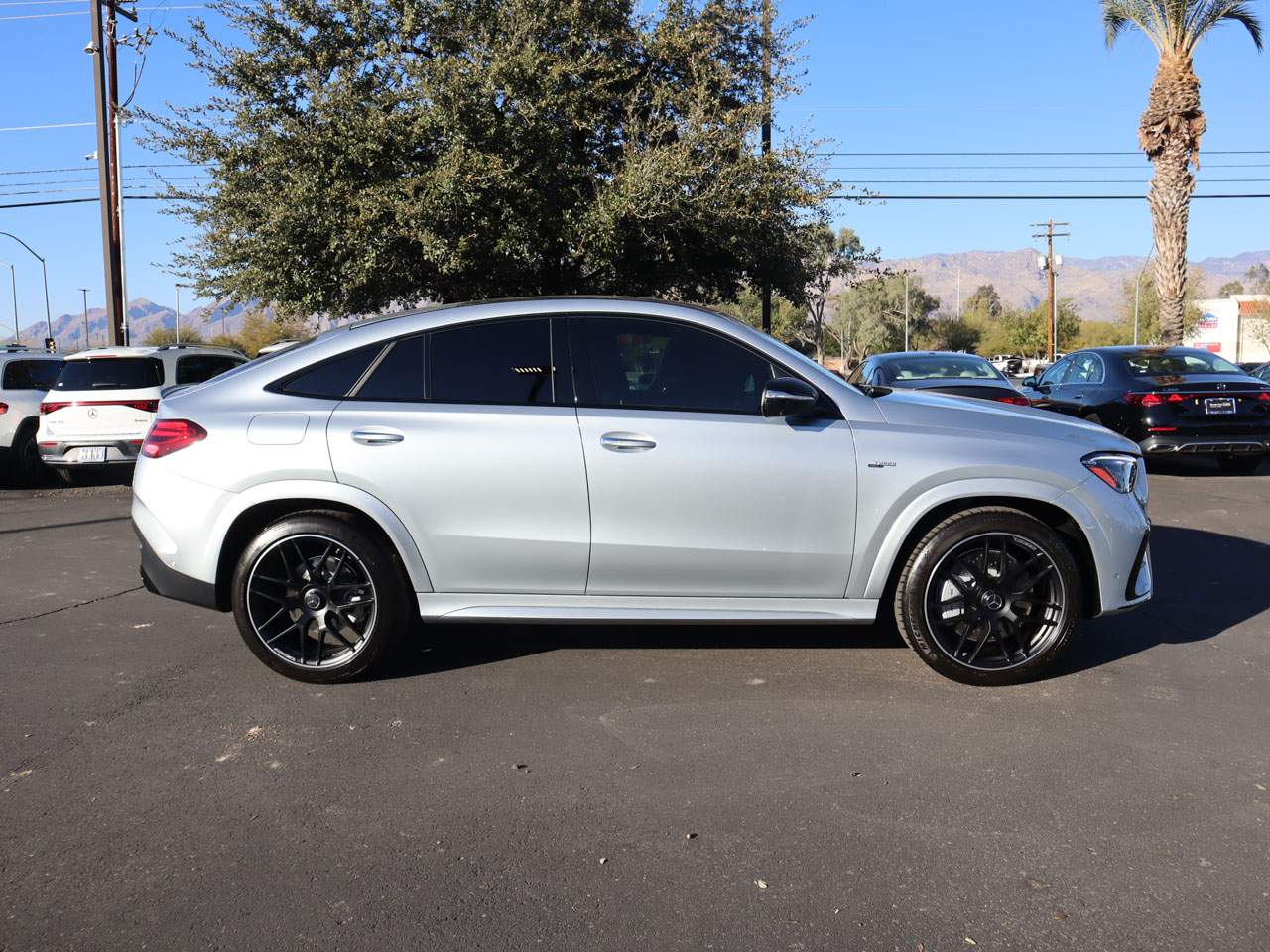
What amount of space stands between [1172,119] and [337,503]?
79.2 ft

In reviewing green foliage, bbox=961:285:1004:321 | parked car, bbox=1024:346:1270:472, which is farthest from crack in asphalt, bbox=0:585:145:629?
green foliage, bbox=961:285:1004:321

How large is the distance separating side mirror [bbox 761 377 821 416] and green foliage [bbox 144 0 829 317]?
9.86 metres

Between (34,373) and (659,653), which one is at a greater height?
(34,373)

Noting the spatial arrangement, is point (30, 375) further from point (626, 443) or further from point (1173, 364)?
point (1173, 364)

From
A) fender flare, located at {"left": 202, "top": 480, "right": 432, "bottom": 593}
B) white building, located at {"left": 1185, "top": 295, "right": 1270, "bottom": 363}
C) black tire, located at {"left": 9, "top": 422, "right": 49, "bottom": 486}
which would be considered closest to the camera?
fender flare, located at {"left": 202, "top": 480, "right": 432, "bottom": 593}

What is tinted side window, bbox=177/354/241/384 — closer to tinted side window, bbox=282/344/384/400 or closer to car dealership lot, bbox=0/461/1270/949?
car dealership lot, bbox=0/461/1270/949

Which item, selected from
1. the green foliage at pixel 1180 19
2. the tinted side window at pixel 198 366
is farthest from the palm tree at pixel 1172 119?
the tinted side window at pixel 198 366

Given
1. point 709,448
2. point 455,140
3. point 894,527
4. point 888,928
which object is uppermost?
point 455,140

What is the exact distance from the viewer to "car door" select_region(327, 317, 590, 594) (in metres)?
4.55

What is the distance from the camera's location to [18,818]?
3.40m

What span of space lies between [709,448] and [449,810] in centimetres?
192

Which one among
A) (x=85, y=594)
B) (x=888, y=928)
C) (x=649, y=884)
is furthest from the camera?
(x=85, y=594)

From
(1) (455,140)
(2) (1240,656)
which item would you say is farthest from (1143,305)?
(2) (1240,656)

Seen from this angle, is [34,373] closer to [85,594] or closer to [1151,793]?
[85,594]
